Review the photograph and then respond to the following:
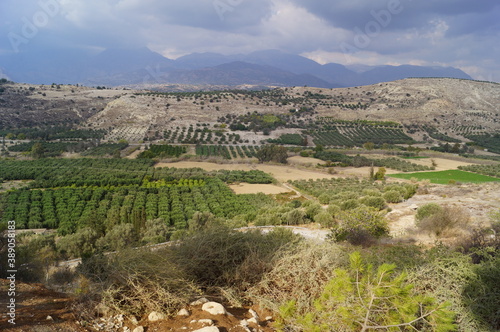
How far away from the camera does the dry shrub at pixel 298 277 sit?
4.08 metres

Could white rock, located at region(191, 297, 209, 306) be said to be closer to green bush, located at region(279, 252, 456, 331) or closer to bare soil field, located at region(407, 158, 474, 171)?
green bush, located at region(279, 252, 456, 331)

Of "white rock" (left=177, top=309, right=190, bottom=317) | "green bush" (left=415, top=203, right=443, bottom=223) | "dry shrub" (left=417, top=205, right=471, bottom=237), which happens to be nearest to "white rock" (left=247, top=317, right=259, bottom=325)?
"white rock" (left=177, top=309, right=190, bottom=317)

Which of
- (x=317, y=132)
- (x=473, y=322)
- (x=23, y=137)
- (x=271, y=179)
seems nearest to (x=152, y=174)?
(x=271, y=179)

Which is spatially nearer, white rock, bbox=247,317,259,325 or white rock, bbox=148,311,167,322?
white rock, bbox=148,311,167,322

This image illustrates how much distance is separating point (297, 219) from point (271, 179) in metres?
18.6

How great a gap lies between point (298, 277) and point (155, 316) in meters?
2.01

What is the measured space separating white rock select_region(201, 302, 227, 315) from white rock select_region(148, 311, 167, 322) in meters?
0.51

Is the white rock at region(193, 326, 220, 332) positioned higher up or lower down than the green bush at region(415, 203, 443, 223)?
higher up

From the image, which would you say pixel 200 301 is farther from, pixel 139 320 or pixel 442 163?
pixel 442 163

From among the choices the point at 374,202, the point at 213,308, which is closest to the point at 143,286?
the point at 213,308

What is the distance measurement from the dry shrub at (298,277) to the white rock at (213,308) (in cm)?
58

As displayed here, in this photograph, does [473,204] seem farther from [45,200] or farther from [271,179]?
[45,200]

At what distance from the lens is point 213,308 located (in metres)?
3.78

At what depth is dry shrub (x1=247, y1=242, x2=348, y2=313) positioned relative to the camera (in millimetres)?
4082
